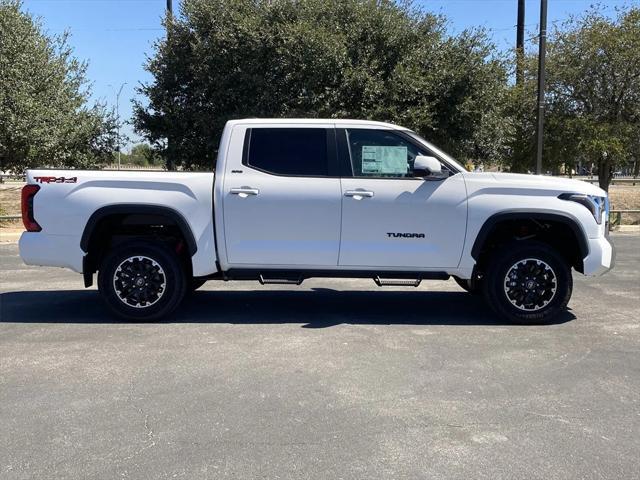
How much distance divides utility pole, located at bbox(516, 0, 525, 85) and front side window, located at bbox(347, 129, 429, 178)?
1541 cm

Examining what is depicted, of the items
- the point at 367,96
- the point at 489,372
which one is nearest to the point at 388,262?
the point at 489,372

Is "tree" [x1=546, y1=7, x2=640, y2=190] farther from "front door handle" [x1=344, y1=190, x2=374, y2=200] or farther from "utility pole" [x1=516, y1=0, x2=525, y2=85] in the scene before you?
"front door handle" [x1=344, y1=190, x2=374, y2=200]

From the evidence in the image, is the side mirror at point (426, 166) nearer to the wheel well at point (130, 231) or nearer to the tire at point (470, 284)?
the tire at point (470, 284)

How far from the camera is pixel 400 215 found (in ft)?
20.3

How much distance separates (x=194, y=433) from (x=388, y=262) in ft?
9.90

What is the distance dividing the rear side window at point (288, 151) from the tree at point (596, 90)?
14.3 m

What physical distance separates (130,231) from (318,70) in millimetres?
8967

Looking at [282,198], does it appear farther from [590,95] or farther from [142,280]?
[590,95]

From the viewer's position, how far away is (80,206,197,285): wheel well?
6203 millimetres

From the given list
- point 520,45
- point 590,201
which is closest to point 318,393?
point 590,201

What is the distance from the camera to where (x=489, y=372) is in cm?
498

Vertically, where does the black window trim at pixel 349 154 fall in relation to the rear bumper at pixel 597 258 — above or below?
above

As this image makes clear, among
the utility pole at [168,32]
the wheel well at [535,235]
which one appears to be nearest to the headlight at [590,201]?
the wheel well at [535,235]

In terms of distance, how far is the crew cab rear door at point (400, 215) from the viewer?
6.17m
